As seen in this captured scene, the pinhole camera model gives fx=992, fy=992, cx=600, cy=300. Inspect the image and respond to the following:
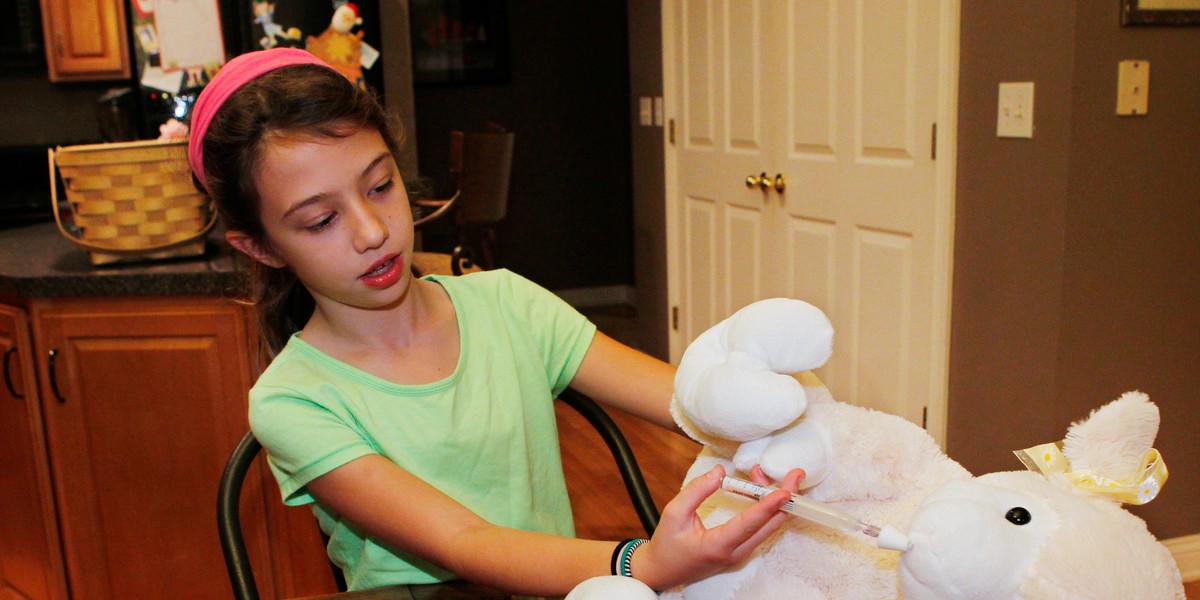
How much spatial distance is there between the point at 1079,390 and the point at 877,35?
3.00 ft

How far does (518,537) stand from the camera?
0.82 m

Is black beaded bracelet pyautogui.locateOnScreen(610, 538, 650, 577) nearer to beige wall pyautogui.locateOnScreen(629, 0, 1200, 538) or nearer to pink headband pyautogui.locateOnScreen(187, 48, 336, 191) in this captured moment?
pink headband pyautogui.locateOnScreen(187, 48, 336, 191)

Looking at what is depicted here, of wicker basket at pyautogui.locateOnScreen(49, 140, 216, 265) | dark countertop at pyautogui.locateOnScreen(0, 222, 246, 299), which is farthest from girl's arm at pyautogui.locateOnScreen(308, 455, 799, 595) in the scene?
wicker basket at pyautogui.locateOnScreen(49, 140, 216, 265)

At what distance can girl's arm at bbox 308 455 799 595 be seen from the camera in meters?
0.60

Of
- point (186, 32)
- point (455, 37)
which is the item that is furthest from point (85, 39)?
point (455, 37)

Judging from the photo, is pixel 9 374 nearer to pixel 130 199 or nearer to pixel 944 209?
pixel 130 199

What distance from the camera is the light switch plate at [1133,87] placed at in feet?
6.32

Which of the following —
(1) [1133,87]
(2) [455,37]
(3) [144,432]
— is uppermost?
(2) [455,37]

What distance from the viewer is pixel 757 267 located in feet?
9.64

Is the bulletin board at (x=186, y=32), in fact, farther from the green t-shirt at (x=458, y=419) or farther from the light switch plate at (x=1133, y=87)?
the light switch plate at (x=1133, y=87)

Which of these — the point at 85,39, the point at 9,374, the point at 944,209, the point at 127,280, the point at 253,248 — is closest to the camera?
the point at 253,248

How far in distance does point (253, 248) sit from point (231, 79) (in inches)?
6.8

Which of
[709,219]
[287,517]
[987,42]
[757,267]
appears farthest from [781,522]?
[709,219]

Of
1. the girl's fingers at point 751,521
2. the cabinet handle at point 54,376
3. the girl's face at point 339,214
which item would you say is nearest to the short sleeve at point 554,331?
the girl's face at point 339,214
